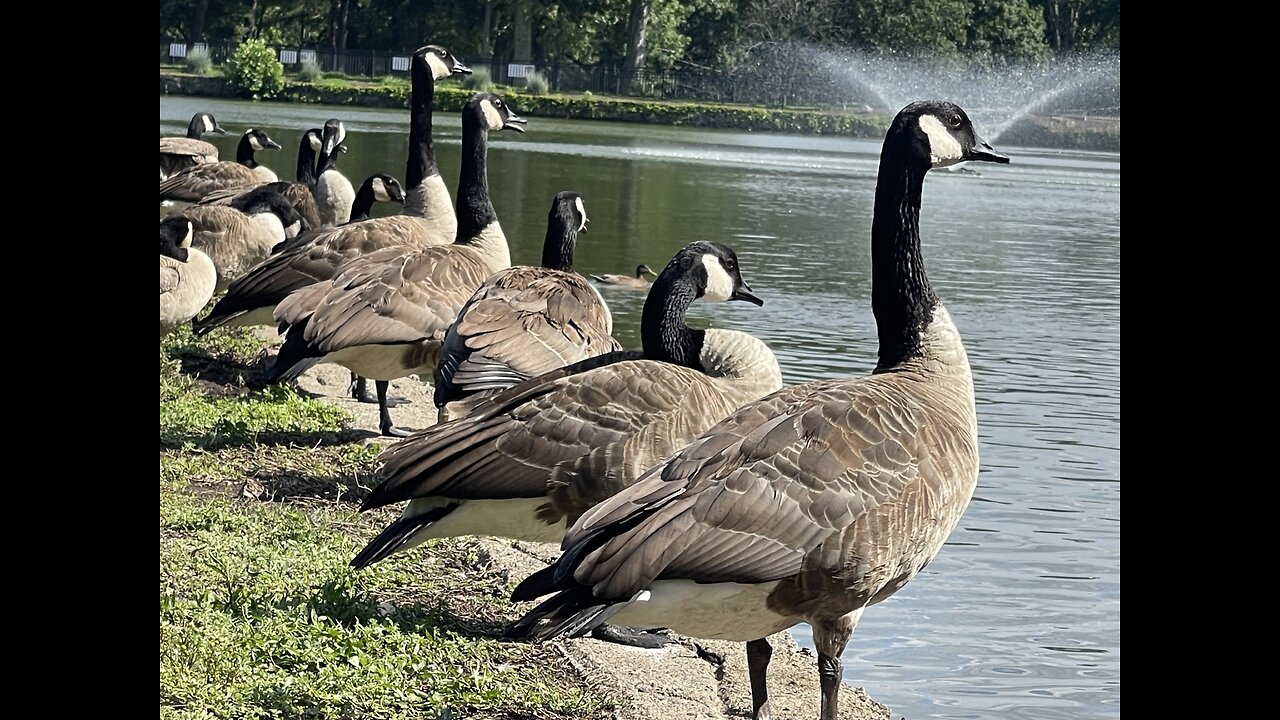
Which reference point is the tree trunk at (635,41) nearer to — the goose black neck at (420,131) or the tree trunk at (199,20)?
the tree trunk at (199,20)

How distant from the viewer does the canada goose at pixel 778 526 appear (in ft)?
13.3

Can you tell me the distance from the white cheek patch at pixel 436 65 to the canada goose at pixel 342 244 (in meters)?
1.09

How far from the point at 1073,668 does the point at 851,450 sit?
2.57 m

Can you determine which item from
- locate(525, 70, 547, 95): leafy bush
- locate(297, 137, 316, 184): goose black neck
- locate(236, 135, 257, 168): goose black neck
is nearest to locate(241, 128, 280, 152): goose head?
locate(236, 135, 257, 168): goose black neck

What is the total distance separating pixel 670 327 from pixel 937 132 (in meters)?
1.42

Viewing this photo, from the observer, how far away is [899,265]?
532 centimetres

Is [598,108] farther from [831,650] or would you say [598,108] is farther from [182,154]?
[831,650]

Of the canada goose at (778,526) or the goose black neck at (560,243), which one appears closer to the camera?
the canada goose at (778,526)

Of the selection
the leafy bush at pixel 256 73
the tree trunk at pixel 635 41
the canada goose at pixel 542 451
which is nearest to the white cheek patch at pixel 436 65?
the canada goose at pixel 542 451

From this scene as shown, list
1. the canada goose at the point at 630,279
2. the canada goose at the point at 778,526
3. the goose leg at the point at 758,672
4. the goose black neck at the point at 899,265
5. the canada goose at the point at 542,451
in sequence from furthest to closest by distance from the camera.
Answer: the canada goose at the point at 630,279, the goose black neck at the point at 899,265, the canada goose at the point at 542,451, the goose leg at the point at 758,672, the canada goose at the point at 778,526

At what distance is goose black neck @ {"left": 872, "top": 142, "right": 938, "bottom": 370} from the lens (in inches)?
207

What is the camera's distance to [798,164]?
41406mm
